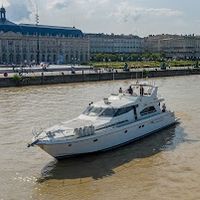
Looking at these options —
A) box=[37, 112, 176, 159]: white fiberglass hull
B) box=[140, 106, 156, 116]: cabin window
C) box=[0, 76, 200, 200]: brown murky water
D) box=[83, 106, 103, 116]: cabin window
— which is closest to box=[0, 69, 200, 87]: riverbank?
box=[140, 106, 156, 116]: cabin window

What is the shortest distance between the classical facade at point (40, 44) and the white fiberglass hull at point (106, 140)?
3751 inches

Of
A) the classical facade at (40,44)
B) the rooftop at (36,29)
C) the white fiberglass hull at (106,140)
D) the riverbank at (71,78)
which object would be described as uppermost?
the rooftop at (36,29)

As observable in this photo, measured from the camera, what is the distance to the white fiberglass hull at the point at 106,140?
21031mm

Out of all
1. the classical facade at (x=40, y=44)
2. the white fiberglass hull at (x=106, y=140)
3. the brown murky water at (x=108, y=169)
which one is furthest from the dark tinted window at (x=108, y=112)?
the classical facade at (x=40, y=44)

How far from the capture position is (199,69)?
96.1m

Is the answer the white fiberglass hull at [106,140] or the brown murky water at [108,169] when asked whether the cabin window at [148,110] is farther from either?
the brown murky water at [108,169]

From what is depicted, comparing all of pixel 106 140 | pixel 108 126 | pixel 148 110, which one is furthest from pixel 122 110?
pixel 148 110

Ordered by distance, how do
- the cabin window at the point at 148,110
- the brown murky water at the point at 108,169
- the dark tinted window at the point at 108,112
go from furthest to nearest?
the cabin window at the point at 148,110 → the dark tinted window at the point at 108,112 → the brown murky water at the point at 108,169

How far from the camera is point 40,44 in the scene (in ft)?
453

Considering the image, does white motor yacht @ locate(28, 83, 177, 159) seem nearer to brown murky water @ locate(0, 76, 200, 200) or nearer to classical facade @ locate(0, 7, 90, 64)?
brown murky water @ locate(0, 76, 200, 200)

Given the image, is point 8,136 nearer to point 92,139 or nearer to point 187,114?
point 92,139

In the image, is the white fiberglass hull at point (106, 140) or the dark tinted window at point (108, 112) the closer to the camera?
→ the white fiberglass hull at point (106, 140)

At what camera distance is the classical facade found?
5118 inches

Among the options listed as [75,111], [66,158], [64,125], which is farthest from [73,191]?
[75,111]
